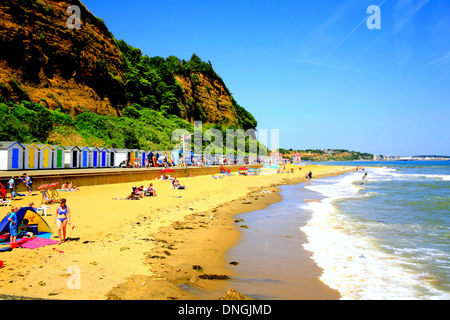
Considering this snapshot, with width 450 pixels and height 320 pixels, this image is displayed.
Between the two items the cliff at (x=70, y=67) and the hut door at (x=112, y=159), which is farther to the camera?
the cliff at (x=70, y=67)

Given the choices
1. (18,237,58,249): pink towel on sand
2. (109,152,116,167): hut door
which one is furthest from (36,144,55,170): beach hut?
(18,237,58,249): pink towel on sand

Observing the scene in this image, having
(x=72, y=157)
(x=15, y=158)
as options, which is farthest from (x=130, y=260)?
(x=72, y=157)

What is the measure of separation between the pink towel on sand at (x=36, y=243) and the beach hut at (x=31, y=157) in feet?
50.7

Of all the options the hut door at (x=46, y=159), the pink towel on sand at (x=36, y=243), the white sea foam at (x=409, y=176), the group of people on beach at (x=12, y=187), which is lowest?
the white sea foam at (x=409, y=176)

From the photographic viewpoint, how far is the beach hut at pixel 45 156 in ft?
67.6

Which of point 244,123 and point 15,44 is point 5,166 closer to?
point 15,44

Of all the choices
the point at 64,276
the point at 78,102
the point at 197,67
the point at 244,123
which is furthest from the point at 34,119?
the point at 244,123

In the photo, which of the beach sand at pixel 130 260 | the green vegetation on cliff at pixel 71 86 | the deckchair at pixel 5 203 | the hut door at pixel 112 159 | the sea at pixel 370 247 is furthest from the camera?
the green vegetation on cliff at pixel 71 86

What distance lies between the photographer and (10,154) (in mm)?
18578

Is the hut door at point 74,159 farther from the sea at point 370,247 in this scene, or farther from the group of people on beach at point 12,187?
the sea at point 370,247

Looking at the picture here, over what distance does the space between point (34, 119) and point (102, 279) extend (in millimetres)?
27310

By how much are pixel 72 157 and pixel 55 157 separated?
5.21ft

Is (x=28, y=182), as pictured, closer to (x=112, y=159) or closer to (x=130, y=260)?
(x=130, y=260)

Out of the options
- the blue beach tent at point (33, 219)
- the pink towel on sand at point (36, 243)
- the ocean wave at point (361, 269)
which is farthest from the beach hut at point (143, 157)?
the pink towel on sand at point (36, 243)
